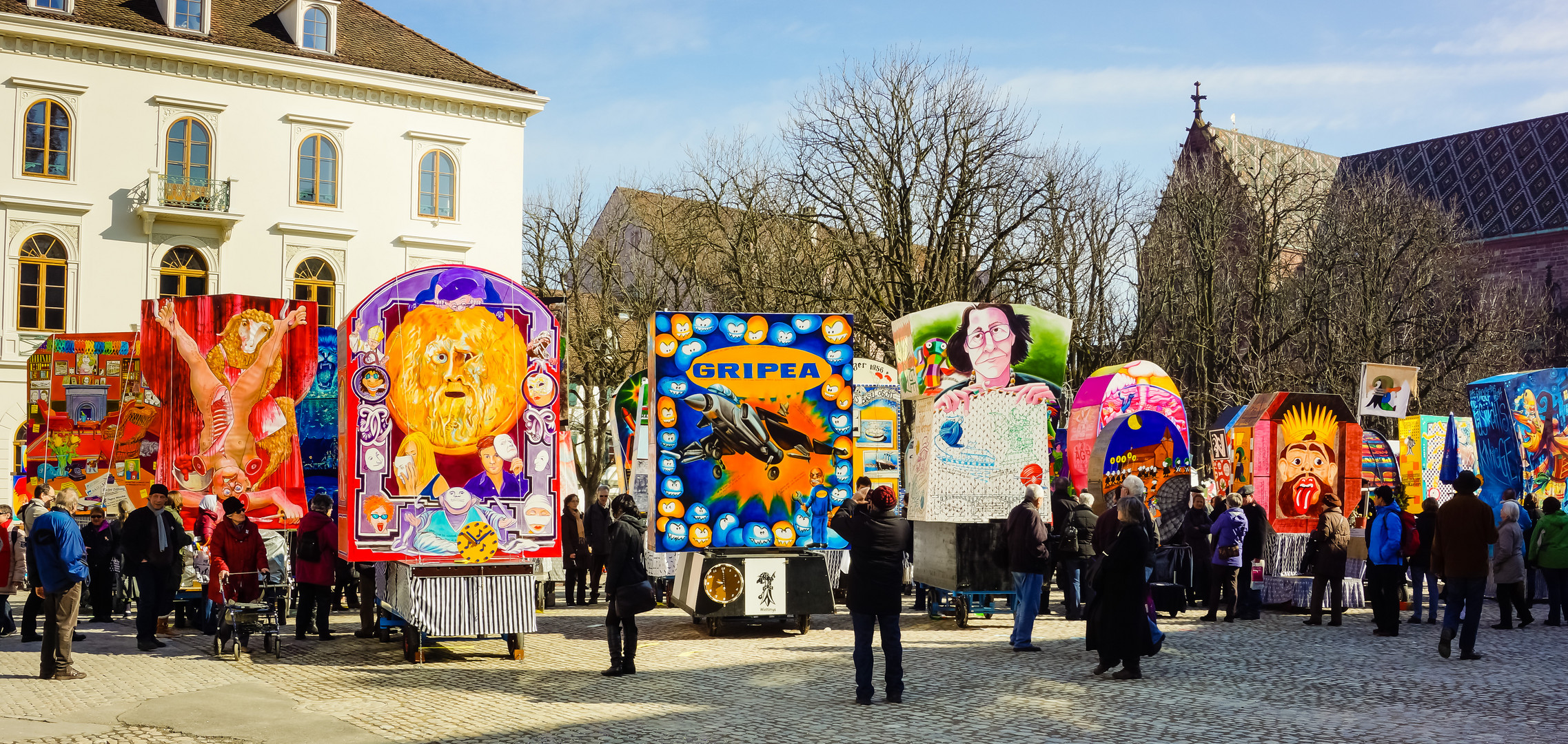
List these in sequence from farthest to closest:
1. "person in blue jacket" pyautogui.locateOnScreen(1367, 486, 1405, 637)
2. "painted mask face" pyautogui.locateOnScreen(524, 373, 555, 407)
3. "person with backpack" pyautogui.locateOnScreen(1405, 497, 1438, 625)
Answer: "person with backpack" pyautogui.locateOnScreen(1405, 497, 1438, 625) < "person in blue jacket" pyautogui.locateOnScreen(1367, 486, 1405, 637) < "painted mask face" pyautogui.locateOnScreen(524, 373, 555, 407)

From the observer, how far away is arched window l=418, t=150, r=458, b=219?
121ft

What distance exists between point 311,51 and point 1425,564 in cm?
3018

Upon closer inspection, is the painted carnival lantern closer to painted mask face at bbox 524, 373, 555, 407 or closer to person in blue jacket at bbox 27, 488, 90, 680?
painted mask face at bbox 524, 373, 555, 407

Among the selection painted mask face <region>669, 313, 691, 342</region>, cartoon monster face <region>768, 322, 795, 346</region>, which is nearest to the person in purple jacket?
cartoon monster face <region>768, 322, 795, 346</region>

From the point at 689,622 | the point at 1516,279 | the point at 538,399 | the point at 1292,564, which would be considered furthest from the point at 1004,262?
the point at 1516,279

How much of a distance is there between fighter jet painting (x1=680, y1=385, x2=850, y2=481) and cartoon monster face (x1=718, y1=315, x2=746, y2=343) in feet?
1.95

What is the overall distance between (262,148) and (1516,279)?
49.4 m

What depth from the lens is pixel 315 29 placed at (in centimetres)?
3606

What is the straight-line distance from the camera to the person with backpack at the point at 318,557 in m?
14.5

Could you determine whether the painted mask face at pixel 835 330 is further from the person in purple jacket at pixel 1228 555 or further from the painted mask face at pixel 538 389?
the person in purple jacket at pixel 1228 555

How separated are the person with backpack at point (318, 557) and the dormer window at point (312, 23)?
2463cm

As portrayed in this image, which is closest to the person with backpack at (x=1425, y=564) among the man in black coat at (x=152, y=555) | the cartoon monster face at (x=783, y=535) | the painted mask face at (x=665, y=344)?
the cartoon monster face at (x=783, y=535)

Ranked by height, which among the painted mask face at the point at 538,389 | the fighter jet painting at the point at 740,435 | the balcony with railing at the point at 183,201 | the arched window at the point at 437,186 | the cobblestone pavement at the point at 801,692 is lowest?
the cobblestone pavement at the point at 801,692

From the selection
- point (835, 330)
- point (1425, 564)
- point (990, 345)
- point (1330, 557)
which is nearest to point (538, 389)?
point (835, 330)
